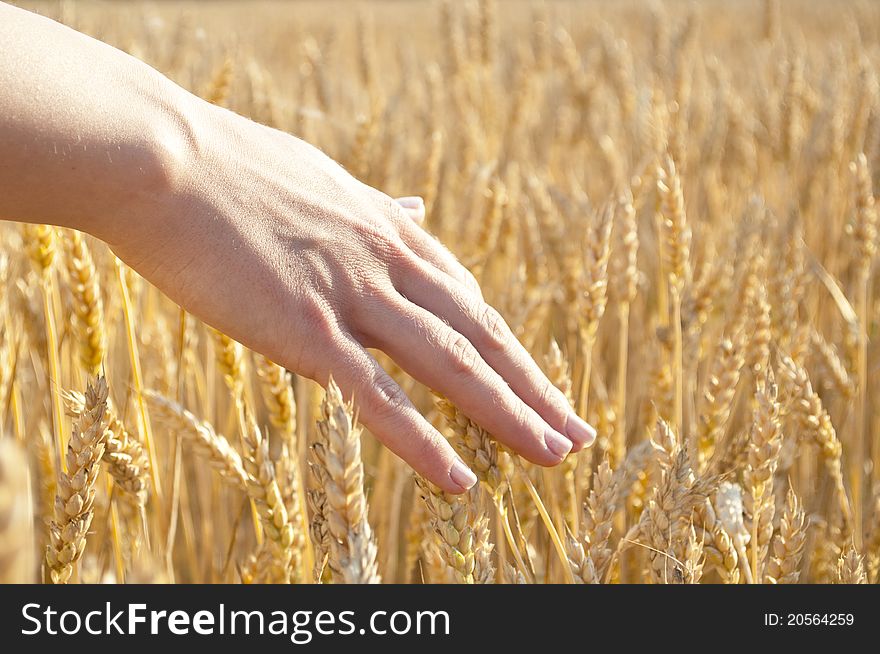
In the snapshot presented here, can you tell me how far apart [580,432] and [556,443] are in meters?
0.05

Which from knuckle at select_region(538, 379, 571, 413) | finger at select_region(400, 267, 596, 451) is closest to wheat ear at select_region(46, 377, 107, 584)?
finger at select_region(400, 267, 596, 451)

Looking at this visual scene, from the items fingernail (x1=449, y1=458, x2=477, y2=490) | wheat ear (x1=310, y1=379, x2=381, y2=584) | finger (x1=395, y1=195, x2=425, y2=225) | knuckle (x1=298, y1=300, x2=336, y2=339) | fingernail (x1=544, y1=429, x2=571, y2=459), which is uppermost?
finger (x1=395, y1=195, x2=425, y2=225)

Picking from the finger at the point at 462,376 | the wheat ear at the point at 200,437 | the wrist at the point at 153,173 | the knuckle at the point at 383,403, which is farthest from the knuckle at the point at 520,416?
the wrist at the point at 153,173

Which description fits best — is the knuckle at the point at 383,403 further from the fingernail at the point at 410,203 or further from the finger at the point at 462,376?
the fingernail at the point at 410,203

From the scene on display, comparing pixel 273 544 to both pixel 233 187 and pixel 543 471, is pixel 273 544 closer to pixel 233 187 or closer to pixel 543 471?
pixel 233 187

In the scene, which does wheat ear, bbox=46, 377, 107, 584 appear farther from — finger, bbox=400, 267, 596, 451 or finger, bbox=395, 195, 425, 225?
finger, bbox=395, 195, 425, 225

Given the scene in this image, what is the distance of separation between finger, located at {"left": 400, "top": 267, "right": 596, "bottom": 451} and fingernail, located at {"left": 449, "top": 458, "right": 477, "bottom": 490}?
16 cm

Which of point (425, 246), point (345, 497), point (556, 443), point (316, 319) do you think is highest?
point (425, 246)

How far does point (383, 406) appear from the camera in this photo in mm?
792

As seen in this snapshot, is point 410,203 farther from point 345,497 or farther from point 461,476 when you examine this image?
point 345,497

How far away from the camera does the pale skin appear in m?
0.66

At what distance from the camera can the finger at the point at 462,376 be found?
2.66 feet

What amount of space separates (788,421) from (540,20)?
1850 mm

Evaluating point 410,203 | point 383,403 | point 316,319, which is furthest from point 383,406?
point 410,203
